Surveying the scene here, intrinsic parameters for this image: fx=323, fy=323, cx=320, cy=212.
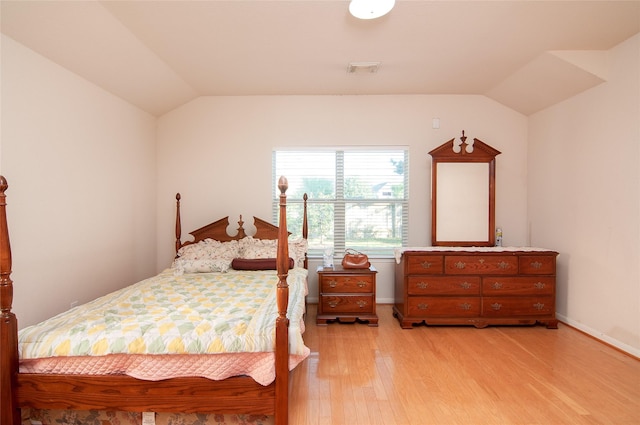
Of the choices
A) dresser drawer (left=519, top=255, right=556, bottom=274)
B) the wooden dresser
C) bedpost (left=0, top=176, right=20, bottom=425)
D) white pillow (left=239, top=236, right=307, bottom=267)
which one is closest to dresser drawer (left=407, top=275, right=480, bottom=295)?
the wooden dresser

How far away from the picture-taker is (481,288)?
345cm

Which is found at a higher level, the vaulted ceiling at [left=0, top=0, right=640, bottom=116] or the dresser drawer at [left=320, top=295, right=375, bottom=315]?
the vaulted ceiling at [left=0, top=0, right=640, bottom=116]

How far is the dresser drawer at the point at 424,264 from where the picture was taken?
3467 millimetres

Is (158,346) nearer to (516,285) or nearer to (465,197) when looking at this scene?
(516,285)

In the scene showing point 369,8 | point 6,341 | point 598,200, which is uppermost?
point 369,8

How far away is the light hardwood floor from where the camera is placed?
77.2 inches

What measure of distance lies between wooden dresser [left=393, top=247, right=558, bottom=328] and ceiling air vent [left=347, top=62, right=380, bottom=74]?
197cm

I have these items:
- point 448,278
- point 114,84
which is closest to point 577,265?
point 448,278

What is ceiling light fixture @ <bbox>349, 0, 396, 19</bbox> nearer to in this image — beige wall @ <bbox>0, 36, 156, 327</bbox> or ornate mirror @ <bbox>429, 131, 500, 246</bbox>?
ornate mirror @ <bbox>429, 131, 500, 246</bbox>

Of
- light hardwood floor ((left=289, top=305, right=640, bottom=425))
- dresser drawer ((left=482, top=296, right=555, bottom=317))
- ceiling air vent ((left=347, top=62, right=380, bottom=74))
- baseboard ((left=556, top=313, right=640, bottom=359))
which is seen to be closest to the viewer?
light hardwood floor ((left=289, top=305, right=640, bottom=425))

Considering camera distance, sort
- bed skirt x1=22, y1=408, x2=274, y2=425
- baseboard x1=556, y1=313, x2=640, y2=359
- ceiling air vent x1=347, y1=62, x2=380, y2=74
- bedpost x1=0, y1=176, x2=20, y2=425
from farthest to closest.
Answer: ceiling air vent x1=347, y1=62, x2=380, y2=74
baseboard x1=556, y1=313, x2=640, y2=359
bed skirt x1=22, y1=408, x2=274, y2=425
bedpost x1=0, y1=176, x2=20, y2=425

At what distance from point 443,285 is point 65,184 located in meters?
3.70

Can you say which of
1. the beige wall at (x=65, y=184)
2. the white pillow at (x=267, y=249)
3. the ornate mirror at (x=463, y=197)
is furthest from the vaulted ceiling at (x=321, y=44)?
the white pillow at (x=267, y=249)

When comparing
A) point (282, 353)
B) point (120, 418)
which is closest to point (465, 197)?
point (282, 353)
